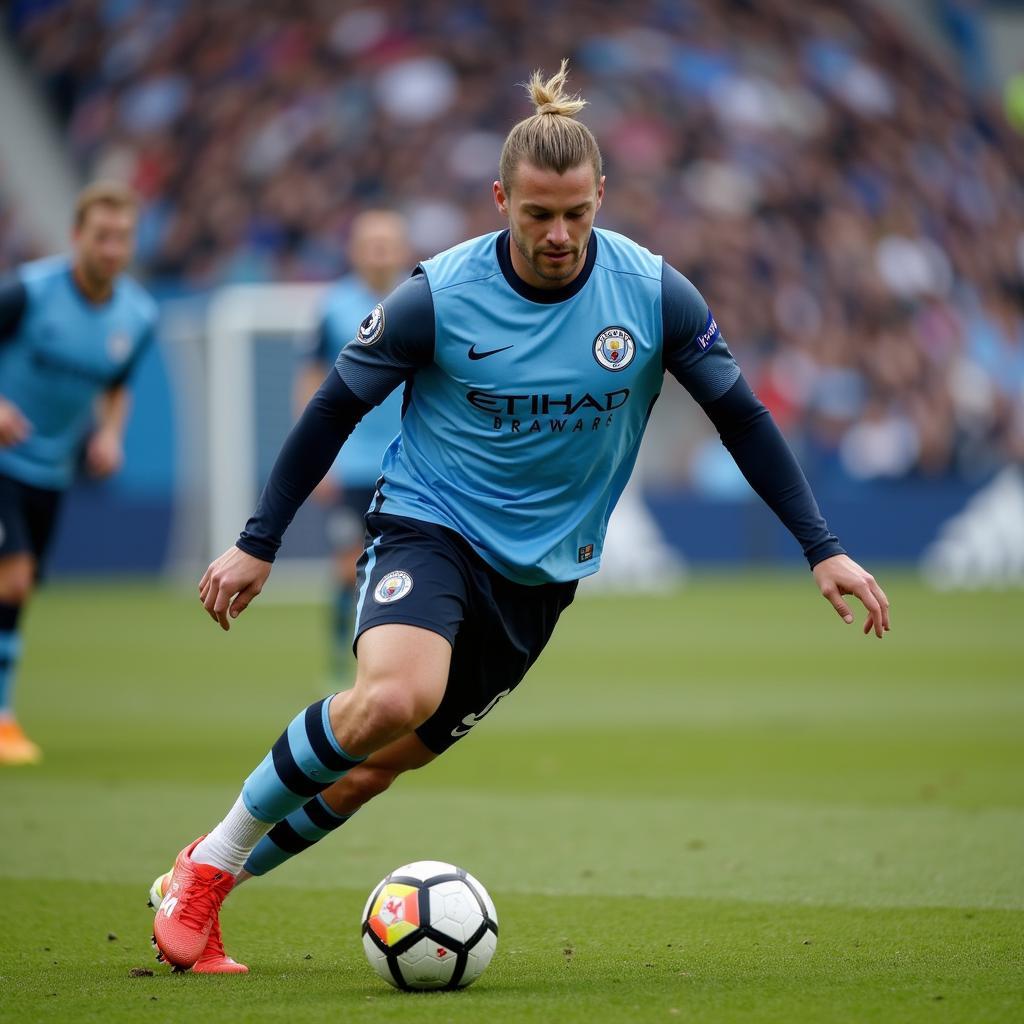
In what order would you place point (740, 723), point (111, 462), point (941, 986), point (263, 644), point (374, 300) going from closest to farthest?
point (941, 986) → point (111, 462) → point (740, 723) → point (374, 300) → point (263, 644)

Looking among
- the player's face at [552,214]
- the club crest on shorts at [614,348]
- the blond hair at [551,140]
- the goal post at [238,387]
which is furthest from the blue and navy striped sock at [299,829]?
the goal post at [238,387]

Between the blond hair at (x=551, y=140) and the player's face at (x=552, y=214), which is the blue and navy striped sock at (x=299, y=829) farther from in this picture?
the blond hair at (x=551, y=140)

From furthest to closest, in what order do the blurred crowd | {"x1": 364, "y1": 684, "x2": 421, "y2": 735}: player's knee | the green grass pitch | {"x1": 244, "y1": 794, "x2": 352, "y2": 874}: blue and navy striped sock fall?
the blurred crowd → {"x1": 244, "y1": 794, "x2": 352, "y2": 874}: blue and navy striped sock → {"x1": 364, "y1": 684, "x2": 421, "y2": 735}: player's knee → the green grass pitch

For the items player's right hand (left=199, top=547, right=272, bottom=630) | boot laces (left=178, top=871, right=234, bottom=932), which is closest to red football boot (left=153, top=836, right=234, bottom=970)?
boot laces (left=178, top=871, right=234, bottom=932)

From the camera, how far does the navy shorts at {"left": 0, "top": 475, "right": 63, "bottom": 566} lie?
28.1 feet

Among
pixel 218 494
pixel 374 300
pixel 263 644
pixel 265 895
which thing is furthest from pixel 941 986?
pixel 218 494

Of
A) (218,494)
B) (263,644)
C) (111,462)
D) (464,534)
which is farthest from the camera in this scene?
(218,494)

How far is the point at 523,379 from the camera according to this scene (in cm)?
455

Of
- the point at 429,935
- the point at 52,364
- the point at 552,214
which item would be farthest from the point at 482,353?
the point at 52,364

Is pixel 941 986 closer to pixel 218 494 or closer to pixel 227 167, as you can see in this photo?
pixel 218 494

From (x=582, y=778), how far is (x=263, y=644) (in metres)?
7.43

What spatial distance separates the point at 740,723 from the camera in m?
9.90

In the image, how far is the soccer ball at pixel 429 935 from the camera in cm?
419

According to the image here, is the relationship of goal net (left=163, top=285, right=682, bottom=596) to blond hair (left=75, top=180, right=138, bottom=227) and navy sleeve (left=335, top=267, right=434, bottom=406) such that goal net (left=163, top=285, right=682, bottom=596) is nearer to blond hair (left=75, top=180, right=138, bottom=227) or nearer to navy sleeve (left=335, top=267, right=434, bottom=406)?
blond hair (left=75, top=180, right=138, bottom=227)
